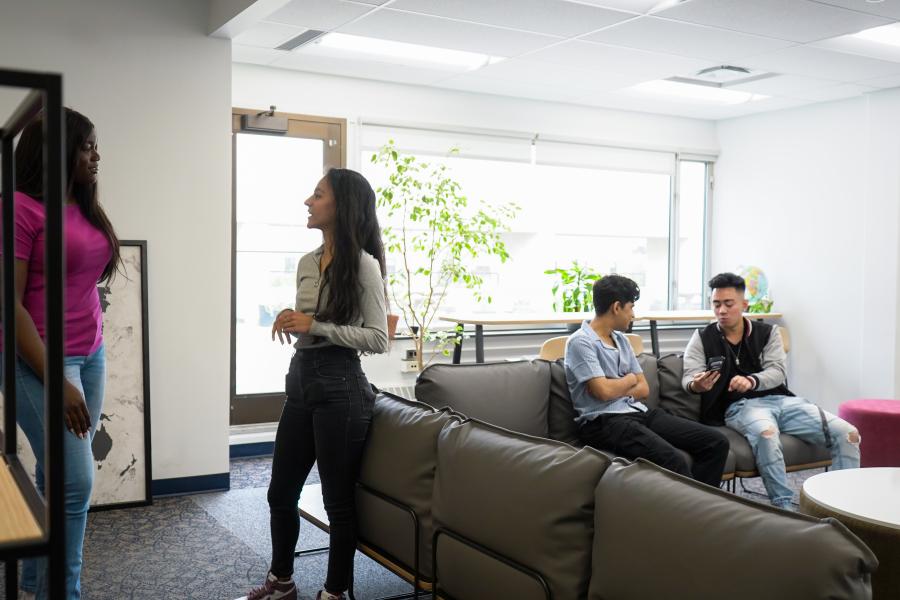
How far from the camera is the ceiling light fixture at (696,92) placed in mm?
5953

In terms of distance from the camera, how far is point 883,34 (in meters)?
4.66

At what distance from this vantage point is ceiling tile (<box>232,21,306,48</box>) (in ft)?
14.6

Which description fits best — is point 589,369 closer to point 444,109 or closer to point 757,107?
point 444,109

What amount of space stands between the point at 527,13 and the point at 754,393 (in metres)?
2.14

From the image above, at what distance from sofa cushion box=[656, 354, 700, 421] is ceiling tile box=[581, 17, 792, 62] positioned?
176 cm

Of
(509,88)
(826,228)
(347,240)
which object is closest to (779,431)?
(347,240)

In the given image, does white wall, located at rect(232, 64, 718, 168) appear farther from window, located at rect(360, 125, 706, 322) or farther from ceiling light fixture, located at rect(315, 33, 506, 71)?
ceiling light fixture, located at rect(315, 33, 506, 71)

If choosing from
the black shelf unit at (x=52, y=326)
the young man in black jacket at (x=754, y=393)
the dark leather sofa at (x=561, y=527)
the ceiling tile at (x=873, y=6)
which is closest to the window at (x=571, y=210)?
the young man in black jacket at (x=754, y=393)

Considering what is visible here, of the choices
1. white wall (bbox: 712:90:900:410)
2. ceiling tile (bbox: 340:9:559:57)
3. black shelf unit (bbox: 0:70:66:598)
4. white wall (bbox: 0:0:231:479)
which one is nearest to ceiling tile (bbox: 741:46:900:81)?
white wall (bbox: 712:90:900:410)

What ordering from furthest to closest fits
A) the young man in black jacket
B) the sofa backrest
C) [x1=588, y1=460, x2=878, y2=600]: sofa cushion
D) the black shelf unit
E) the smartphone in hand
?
the sofa backrest < the smartphone in hand < the young man in black jacket < [x1=588, y1=460, x2=878, y2=600]: sofa cushion < the black shelf unit

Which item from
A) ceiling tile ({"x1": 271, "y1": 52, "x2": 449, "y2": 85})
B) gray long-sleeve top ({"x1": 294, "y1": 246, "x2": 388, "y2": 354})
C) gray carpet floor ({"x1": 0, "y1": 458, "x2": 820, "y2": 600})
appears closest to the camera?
gray long-sleeve top ({"x1": 294, "y1": 246, "x2": 388, "y2": 354})

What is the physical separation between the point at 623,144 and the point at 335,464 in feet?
15.8

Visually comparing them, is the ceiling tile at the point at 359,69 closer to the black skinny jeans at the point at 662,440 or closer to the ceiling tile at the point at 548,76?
the ceiling tile at the point at 548,76

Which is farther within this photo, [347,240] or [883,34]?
[883,34]
